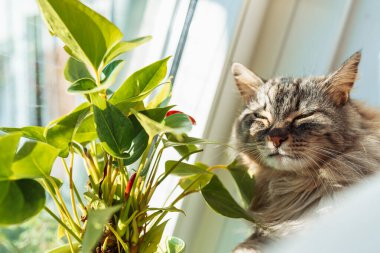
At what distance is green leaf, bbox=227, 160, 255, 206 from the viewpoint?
3.63ft

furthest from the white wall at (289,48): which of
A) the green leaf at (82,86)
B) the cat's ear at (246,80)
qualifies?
the green leaf at (82,86)

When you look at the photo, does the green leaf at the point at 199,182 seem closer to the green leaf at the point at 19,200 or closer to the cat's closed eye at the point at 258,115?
the cat's closed eye at the point at 258,115

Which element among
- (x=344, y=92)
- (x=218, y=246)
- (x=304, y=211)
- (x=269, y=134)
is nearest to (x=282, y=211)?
(x=304, y=211)

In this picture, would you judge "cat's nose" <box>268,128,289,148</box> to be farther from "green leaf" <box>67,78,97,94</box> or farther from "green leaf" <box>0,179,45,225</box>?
"green leaf" <box>0,179,45,225</box>

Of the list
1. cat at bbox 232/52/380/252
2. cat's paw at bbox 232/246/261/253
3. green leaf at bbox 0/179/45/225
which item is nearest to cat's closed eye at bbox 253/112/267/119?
cat at bbox 232/52/380/252

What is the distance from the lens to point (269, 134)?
1.13 metres

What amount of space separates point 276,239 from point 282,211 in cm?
11

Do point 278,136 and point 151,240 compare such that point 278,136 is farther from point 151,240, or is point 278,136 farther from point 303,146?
point 151,240

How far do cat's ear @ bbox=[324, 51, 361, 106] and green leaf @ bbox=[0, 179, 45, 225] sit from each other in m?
0.77

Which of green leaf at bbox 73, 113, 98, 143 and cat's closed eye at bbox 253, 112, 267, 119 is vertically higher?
cat's closed eye at bbox 253, 112, 267, 119

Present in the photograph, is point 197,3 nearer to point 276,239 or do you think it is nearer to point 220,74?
point 220,74

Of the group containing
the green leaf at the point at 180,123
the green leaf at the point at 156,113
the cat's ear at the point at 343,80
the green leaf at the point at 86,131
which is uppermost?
the cat's ear at the point at 343,80

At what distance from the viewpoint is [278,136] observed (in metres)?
1.11

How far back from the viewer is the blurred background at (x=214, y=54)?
111cm
